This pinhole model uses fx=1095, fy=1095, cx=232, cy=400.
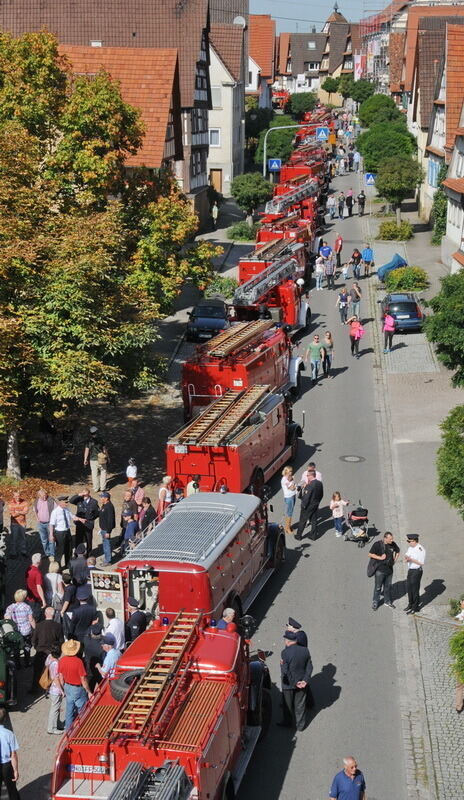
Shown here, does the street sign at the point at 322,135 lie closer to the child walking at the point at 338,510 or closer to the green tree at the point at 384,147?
the green tree at the point at 384,147

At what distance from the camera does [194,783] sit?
11.8 meters

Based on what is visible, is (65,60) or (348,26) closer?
(65,60)

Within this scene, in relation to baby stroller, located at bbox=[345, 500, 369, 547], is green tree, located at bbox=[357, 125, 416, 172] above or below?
above

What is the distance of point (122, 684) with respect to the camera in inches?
521

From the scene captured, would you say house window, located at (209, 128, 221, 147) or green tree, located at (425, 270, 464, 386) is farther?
house window, located at (209, 128, 221, 147)

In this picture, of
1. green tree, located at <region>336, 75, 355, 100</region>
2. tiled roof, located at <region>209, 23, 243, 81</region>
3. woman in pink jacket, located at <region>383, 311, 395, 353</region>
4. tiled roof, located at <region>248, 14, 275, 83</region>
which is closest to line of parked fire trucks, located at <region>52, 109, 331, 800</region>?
woman in pink jacket, located at <region>383, 311, 395, 353</region>

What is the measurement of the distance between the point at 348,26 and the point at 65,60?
467 ft

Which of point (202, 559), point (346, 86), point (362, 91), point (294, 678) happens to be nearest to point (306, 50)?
point (346, 86)

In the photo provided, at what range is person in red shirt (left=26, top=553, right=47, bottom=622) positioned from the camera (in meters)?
18.1

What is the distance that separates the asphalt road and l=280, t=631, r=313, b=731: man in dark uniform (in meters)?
0.26

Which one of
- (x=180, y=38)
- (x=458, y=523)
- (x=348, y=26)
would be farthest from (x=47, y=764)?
(x=348, y=26)

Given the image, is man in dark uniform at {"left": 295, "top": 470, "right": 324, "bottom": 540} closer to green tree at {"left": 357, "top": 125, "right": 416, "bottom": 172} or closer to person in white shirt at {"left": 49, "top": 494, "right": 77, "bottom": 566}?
person in white shirt at {"left": 49, "top": 494, "right": 77, "bottom": 566}

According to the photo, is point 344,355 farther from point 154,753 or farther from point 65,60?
point 154,753

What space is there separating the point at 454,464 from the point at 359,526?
17.5 feet
